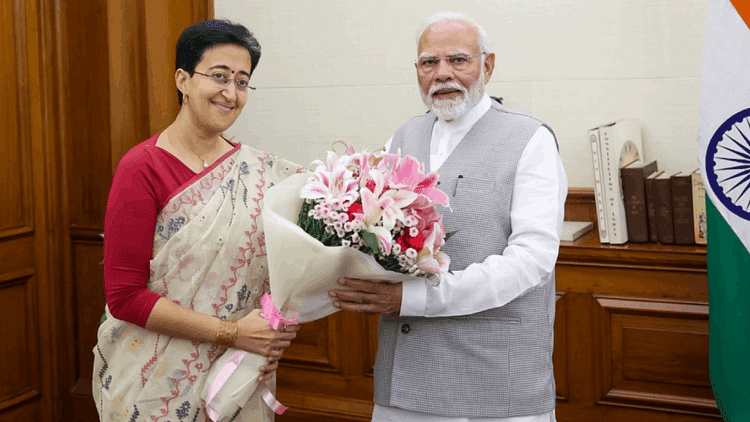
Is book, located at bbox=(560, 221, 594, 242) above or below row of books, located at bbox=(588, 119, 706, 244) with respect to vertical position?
below

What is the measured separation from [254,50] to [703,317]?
5.48ft

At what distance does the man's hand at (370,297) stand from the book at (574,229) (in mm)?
1125

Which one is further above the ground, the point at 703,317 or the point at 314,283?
the point at 314,283

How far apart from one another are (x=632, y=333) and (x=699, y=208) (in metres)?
0.47

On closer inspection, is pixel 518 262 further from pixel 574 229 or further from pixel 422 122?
pixel 574 229

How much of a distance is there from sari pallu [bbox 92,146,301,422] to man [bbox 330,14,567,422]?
0.27 meters

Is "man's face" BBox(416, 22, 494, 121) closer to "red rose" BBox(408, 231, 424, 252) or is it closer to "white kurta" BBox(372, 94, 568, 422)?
"white kurta" BBox(372, 94, 568, 422)

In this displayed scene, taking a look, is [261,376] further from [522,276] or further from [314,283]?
[522,276]

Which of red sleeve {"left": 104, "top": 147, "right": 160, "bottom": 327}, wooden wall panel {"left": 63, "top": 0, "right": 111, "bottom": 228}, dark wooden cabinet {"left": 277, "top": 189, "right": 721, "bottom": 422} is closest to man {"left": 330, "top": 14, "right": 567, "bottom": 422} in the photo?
red sleeve {"left": 104, "top": 147, "right": 160, "bottom": 327}

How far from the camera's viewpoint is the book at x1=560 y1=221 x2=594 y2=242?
268 cm

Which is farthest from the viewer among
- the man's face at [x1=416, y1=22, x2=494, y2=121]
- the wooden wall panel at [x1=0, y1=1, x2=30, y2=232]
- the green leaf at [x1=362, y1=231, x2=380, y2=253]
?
the wooden wall panel at [x1=0, y1=1, x2=30, y2=232]

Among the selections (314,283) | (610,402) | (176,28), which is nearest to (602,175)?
(610,402)

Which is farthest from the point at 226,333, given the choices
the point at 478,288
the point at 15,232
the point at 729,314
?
the point at 15,232

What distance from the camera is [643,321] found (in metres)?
2.57
